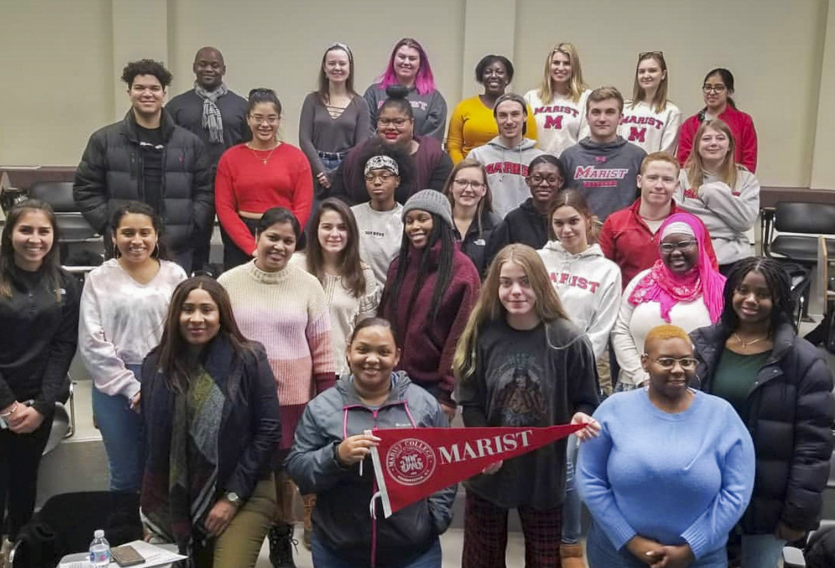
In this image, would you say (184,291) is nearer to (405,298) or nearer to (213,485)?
(213,485)

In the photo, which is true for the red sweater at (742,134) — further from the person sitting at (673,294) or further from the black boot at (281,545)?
the black boot at (281,545)

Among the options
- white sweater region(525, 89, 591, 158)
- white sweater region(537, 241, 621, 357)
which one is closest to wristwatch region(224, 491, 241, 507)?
white sweater region(537, 241, 621, 357)

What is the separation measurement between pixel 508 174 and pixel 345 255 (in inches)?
55.7

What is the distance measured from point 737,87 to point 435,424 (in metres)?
6.27

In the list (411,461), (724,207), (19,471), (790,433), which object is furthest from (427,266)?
(19,471)

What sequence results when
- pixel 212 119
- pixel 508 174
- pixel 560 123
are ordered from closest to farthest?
1. pixel 508 174
2. pixel 212 119
3. pixel 560 123

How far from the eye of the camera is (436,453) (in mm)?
3219

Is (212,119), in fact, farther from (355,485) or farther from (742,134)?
(742,134)

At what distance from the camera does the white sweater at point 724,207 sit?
4.85 m

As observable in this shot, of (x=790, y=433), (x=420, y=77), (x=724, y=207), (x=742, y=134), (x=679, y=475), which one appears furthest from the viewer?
(x=742, y=134)

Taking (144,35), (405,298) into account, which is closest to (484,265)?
(405,298)

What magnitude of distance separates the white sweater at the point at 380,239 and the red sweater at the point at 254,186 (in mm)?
526

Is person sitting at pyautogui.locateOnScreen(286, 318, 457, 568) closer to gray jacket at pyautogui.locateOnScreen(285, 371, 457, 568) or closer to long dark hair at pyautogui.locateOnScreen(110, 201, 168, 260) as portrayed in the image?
gray jacket at pyautogui.locateOnScreen(285, 371, 457, 568)

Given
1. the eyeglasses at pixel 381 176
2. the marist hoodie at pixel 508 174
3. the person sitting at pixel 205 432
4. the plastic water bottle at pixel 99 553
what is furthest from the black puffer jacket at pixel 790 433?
the plastic water bottle at pixel 99 553
